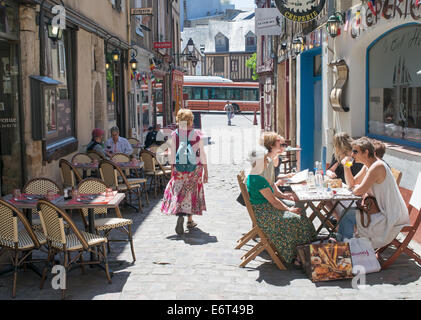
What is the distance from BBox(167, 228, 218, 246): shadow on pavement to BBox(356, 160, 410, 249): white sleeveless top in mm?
2153

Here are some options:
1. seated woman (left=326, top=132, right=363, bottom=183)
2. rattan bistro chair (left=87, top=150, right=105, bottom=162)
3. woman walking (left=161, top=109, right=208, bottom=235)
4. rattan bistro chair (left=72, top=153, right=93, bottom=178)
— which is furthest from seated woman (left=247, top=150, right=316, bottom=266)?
rattan bistro chair (left=87, top=150, right=105, bottom=162)

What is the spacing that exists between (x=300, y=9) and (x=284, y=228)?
5.54 m

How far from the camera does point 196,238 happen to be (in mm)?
7523

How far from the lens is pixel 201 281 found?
5586 millimetres

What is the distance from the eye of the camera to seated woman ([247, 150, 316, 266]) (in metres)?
6.02

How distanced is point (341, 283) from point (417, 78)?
3.43m

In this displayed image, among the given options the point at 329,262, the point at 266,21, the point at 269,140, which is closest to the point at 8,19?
the point at 269,140

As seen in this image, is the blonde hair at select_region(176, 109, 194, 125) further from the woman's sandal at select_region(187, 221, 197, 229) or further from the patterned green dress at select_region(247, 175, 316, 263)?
the patterned green dress at select_region(247, 175, 316, 263)

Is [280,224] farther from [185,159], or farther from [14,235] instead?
[14,235]

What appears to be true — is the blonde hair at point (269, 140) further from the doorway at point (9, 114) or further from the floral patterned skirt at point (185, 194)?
the doorway at point (9, 114)

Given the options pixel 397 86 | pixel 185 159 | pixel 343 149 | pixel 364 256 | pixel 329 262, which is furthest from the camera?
pixel 397 86

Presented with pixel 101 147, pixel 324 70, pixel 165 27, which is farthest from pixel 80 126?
pixel 165 27

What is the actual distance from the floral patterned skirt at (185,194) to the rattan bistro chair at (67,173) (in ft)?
5.60
